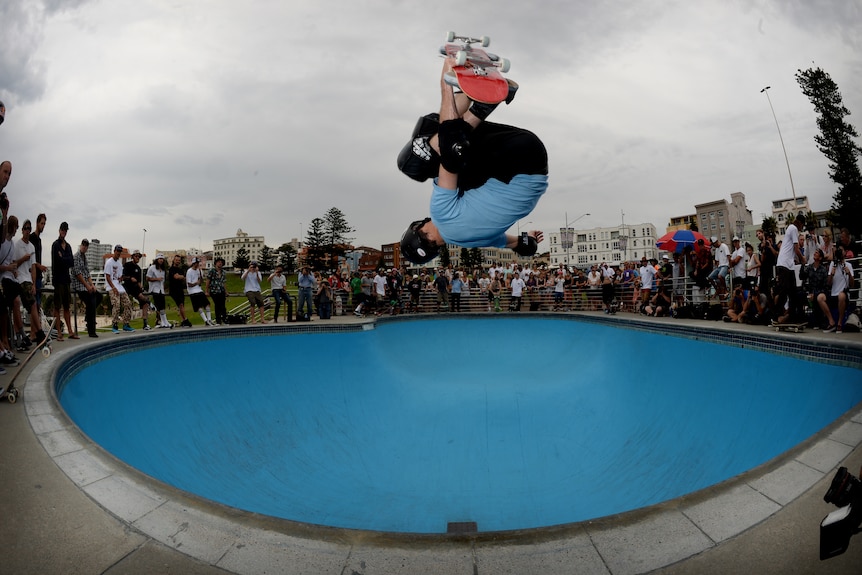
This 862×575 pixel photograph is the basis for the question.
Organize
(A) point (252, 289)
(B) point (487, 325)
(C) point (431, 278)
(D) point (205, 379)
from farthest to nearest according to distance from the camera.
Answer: (C) point (431, 278) < (B) point (487, 325) < (A) point (252, 289) < (D) point (205, 379)

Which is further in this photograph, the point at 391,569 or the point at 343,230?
the point at 343,230

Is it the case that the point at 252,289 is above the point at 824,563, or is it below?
above

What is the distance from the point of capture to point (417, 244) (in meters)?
5.74

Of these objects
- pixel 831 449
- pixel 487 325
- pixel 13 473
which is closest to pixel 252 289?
pixel 487 325

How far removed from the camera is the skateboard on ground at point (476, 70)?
4207 mm

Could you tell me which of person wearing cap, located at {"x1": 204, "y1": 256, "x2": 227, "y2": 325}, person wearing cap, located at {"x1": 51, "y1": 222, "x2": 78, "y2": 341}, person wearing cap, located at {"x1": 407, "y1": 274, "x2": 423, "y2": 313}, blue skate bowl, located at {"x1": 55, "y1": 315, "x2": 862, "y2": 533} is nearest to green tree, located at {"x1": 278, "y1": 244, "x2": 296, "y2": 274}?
person wearing cap, located at {"x1": 407, "y1": 274, "x2": 423, "y2": 313}

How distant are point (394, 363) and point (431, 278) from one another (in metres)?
8.33

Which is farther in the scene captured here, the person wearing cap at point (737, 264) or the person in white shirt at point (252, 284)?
the person in white shirt at point (252, 284)

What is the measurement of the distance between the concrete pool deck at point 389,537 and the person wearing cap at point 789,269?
559 cm

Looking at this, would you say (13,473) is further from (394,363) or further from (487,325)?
(487,325)

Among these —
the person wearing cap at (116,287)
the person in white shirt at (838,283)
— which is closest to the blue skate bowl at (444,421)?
the person in white shirt at (838,283)

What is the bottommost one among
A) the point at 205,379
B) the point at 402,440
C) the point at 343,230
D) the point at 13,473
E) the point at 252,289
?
the point at 402,440

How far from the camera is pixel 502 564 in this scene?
5.89ft

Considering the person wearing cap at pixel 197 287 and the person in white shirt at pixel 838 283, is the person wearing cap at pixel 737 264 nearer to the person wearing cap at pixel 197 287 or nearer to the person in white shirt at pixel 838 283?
the person in white shirt at pixel 838 283
